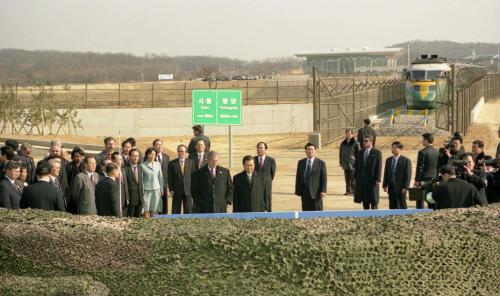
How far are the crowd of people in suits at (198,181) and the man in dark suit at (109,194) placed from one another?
0.04 ft

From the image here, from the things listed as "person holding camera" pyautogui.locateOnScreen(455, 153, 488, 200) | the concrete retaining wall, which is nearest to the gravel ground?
the concrete retaining wall

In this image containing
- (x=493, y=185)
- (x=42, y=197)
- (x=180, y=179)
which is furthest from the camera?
(x=180, y=179)

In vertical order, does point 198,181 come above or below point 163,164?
below

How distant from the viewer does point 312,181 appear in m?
12.9

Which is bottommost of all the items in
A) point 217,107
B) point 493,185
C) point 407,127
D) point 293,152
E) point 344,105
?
point 293,152

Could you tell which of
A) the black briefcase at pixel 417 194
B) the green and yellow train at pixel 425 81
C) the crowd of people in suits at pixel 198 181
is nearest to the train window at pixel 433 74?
the green and yellow train at pixel 425 81

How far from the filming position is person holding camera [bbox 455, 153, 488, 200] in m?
10.3

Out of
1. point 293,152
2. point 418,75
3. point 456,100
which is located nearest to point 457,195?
point 293,152

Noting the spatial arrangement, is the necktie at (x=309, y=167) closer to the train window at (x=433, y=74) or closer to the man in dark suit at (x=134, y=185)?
the man in dark suit at (x=134, y=185)

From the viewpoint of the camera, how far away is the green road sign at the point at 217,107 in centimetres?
2264

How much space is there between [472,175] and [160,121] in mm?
32698

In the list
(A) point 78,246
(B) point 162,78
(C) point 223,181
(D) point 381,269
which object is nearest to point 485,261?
(D) point 381,269

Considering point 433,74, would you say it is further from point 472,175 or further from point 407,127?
point 472,175

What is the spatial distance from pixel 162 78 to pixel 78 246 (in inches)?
3572
